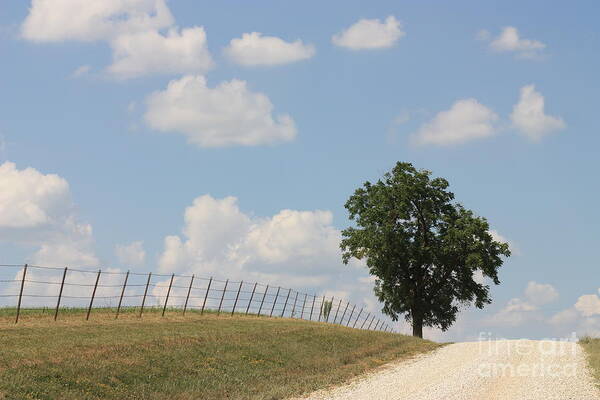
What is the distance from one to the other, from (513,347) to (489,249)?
22.2 metres

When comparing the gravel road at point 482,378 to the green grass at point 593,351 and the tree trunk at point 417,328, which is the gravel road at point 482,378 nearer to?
the green grass at point 593,351

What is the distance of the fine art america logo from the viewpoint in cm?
2906

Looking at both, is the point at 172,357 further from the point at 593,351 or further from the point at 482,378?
the point at 593,351

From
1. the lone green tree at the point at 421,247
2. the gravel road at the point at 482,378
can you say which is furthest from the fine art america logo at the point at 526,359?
the lone green tree at the point at 421,247

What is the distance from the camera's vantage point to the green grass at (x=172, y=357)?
23.2m

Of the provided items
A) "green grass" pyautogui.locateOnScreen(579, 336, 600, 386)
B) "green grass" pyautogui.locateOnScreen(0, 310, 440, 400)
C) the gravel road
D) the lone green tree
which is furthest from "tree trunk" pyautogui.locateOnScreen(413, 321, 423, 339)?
the gravel road

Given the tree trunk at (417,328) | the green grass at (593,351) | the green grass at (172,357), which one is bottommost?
the green grass at (172,357)

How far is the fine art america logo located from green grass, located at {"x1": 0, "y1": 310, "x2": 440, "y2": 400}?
4.69 m

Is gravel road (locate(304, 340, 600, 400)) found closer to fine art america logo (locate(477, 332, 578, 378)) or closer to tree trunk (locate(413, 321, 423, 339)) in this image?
fine art america logo (locate(477, 332, 578, 378))

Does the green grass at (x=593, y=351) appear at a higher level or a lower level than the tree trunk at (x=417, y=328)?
lower

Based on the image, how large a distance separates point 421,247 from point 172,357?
35793 mm

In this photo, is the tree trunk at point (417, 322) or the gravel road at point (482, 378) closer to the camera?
the gravel road at point (482, 378)

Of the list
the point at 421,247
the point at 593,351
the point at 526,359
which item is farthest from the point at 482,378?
the point at 421,247

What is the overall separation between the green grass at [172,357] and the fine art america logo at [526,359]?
469 cm
